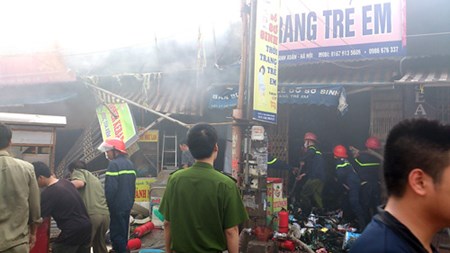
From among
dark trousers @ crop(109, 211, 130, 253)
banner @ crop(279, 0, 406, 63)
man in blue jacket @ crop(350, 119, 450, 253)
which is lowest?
dark trousers @ crop(109, 211, 130, 253)

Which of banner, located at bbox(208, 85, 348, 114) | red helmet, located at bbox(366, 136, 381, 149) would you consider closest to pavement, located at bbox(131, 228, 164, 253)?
banner, located at bbox(208, 85, 348, 114)

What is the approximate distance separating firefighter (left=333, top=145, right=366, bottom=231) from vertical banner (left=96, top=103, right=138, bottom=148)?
441cm

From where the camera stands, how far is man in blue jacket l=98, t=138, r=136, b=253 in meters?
5.72

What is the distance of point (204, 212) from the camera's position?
2732mm

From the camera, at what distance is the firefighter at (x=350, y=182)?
7.23m

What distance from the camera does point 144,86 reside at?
31.1 ft

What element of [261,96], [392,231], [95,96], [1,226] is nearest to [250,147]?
[261,96]

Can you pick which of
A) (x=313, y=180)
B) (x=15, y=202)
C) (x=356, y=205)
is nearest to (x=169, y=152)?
(x=313, y=180)

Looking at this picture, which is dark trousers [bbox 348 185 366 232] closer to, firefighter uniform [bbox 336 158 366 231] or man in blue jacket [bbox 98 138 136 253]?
firefighter uniform [bbox 336 158 366 231]

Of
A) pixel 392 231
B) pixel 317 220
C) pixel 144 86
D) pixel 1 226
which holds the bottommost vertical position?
pixel 317 220

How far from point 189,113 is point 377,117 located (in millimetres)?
4044

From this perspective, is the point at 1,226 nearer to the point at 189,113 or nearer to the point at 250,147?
the point at 250,147

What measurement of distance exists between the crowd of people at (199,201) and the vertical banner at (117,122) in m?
2.48

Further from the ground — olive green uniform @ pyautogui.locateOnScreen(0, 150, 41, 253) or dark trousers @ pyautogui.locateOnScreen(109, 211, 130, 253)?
olive green uniform @ pyautogui.locateOnScreen(0, 150, 41, 253)
